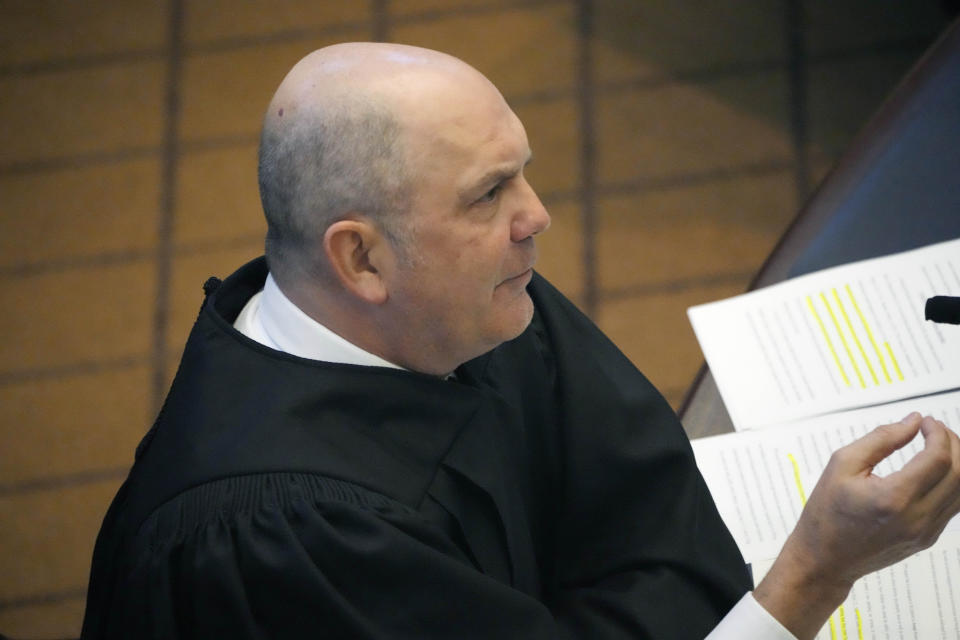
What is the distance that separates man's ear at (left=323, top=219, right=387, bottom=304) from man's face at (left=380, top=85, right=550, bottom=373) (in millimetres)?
20

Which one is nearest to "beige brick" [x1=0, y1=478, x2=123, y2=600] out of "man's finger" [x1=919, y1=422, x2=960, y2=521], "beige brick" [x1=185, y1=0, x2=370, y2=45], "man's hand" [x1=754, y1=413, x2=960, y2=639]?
"beige brick" [x1=185, y1=0, x2=370, y2=45]

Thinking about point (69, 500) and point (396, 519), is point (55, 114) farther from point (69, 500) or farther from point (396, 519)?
point (396, 519)

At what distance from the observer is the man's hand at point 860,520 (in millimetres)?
1155

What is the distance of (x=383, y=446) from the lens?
3.87 feet

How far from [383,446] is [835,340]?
0.65m

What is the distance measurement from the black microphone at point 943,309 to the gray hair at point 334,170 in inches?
25.3

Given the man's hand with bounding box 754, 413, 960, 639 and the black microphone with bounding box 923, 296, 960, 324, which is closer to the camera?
the man's hand with bounding box 754, 413, 960, 639

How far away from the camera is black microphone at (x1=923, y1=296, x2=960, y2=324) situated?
4.62 ft

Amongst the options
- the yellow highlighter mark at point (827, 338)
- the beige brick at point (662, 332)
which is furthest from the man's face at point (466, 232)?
the beige brick at point (662, 332)

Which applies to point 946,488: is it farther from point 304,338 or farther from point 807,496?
point 304,338

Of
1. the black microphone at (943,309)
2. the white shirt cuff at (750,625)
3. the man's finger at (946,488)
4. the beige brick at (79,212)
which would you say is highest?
the beige brick at (79,212)

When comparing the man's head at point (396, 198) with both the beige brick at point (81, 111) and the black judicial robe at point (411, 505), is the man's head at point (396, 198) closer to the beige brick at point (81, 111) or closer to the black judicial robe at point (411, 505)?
the black judicial robe at point (411, 505)

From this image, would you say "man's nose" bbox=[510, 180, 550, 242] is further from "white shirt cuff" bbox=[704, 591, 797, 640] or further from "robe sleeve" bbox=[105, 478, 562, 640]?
"white shirt cuff" bbox=[704, 591, 797, 640]

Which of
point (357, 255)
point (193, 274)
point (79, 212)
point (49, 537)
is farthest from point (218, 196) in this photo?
point (357, 255)
